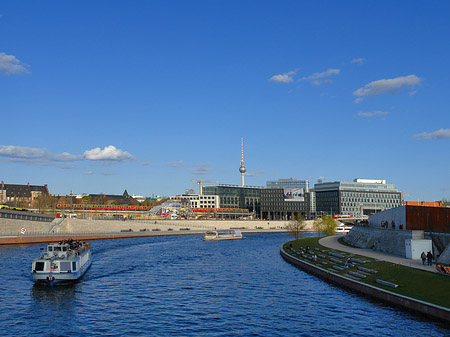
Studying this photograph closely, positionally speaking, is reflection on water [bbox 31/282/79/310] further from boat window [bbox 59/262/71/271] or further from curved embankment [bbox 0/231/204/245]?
curved embankment [bbox 0/231/204/245]

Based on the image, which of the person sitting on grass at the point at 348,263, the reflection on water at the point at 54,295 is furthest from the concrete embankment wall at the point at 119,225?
the person sitting on grass at the point at 348,263

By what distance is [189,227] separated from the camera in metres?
186

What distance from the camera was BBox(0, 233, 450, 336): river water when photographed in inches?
1339

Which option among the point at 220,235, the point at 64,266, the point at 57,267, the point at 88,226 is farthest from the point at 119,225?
the point at 57,267

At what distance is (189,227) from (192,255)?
99.1 m

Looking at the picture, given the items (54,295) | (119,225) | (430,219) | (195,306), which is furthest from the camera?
(119,225)

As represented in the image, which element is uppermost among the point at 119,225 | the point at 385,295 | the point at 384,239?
the point at 384,239

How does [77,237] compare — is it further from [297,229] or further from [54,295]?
[54,295]

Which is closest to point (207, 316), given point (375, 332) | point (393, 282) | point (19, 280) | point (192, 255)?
point (375, 332)

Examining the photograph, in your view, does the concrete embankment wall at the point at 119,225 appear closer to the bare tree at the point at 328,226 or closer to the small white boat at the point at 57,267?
the bare tree at the point at 328,226

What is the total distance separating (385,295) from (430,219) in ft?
72.2

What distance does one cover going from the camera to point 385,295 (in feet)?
136

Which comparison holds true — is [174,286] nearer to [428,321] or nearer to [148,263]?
[148,263]

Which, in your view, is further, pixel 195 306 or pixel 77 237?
pixel 77 237
